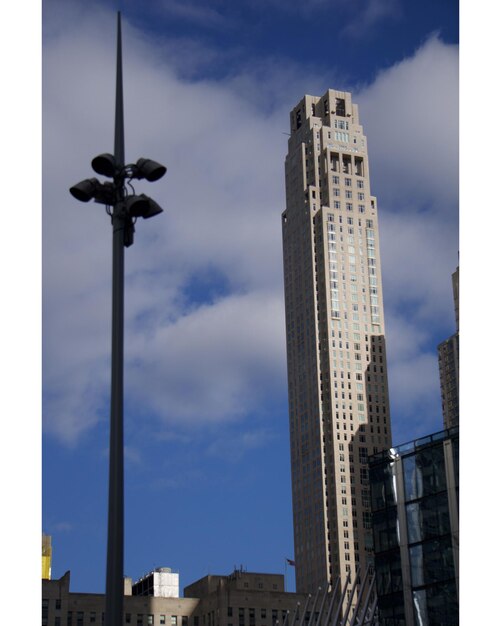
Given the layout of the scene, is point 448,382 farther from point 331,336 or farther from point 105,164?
point 105,164

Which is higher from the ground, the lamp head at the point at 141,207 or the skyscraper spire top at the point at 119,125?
the skyscraper spire top at the point at 119,125

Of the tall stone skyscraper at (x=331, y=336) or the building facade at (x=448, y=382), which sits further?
the building facade at (x=448, y=382)

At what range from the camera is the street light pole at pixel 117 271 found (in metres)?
9.29

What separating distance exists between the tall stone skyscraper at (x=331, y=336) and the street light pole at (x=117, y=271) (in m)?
123

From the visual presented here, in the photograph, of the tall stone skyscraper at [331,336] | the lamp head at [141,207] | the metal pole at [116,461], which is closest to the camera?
the metal pole at [116,461]

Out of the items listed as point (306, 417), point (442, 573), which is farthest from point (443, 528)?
point (306, 417)

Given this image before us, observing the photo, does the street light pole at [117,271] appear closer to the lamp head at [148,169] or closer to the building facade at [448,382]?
the lamp head at [148,169]

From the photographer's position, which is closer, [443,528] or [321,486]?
[443,528]

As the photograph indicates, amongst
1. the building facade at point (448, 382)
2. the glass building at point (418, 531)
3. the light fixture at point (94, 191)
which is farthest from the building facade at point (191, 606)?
the light fixture at point (94, 191)

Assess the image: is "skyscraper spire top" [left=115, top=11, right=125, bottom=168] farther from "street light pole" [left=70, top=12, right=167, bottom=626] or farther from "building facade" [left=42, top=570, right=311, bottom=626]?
"building facade" [left=42, top=570, right=311, bottom=626]

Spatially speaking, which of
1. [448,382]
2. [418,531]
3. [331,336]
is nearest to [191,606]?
[331,336]
